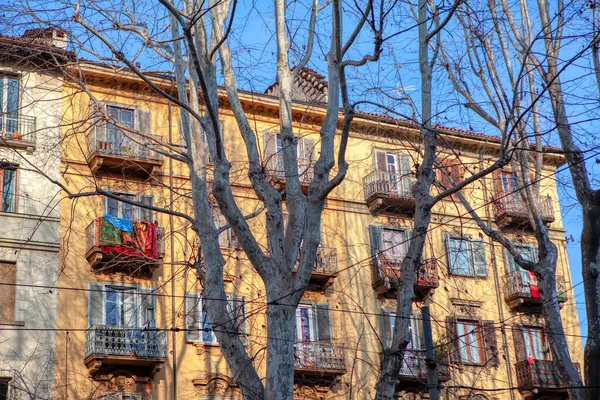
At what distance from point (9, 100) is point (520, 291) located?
14.8 meters

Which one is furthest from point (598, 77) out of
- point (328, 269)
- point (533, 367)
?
point (533, 367)

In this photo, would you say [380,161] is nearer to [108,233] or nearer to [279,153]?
[279,153]

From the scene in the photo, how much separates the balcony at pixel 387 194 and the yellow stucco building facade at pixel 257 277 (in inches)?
2.3

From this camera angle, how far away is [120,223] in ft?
75.8

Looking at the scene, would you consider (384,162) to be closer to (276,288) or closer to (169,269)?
(169,269)

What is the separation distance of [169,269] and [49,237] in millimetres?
3047

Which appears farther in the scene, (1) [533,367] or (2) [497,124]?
(1) [533,367]

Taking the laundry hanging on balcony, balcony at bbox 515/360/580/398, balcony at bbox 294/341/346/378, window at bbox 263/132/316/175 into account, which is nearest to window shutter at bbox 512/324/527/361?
balcony at bbox 515/360/580/398

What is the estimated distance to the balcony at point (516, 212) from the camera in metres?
28.2

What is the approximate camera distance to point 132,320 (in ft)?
75.7

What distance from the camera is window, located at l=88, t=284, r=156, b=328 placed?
22688mm

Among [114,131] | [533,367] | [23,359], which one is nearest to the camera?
[23,359]

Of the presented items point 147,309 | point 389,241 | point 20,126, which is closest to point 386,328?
point 389,241

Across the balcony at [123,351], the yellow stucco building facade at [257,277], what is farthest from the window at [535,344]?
the balcony at [123,351]
